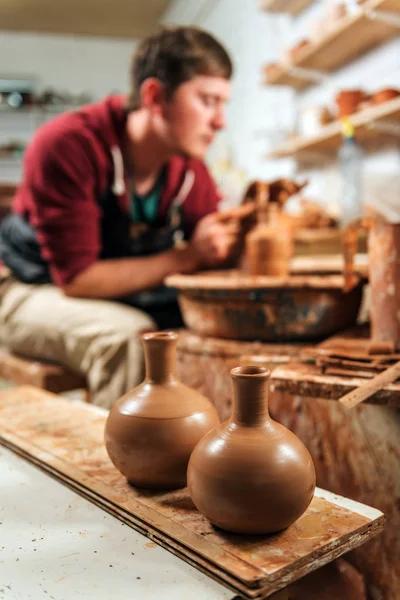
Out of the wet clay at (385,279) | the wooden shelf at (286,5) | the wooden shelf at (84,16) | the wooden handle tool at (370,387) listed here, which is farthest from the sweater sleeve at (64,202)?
the wooden shelf at (84,16)

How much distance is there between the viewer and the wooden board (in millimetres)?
721

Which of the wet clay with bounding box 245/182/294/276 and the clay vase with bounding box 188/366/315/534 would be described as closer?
the clay vase with bounding box 188/366/315/534

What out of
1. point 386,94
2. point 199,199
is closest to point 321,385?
point 199,199

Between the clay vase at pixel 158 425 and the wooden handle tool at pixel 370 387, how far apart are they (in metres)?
0.24

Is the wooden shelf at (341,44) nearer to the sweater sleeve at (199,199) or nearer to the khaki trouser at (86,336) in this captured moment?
the sweater sleeve at (199,199)

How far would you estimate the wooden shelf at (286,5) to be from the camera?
141 inches

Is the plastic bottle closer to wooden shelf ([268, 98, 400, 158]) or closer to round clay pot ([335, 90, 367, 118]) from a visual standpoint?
wooden shelf ([268, 98, 400, 158])

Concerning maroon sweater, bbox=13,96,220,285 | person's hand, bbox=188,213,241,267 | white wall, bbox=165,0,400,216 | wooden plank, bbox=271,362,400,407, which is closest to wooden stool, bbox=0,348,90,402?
maroon sweater, bbox=13,96,220,285

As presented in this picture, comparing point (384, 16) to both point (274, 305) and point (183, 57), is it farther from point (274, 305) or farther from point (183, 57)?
point (274, 305)

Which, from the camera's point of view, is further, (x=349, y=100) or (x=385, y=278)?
(x=349, y=100)

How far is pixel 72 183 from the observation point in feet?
7.06

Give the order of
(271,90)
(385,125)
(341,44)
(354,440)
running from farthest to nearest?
(271,90) → (341,44) → (385,125) → (354,440)

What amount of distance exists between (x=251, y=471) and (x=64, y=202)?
1.56 metres

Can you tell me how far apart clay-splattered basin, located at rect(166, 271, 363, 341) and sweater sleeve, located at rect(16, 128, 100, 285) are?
517 mm
